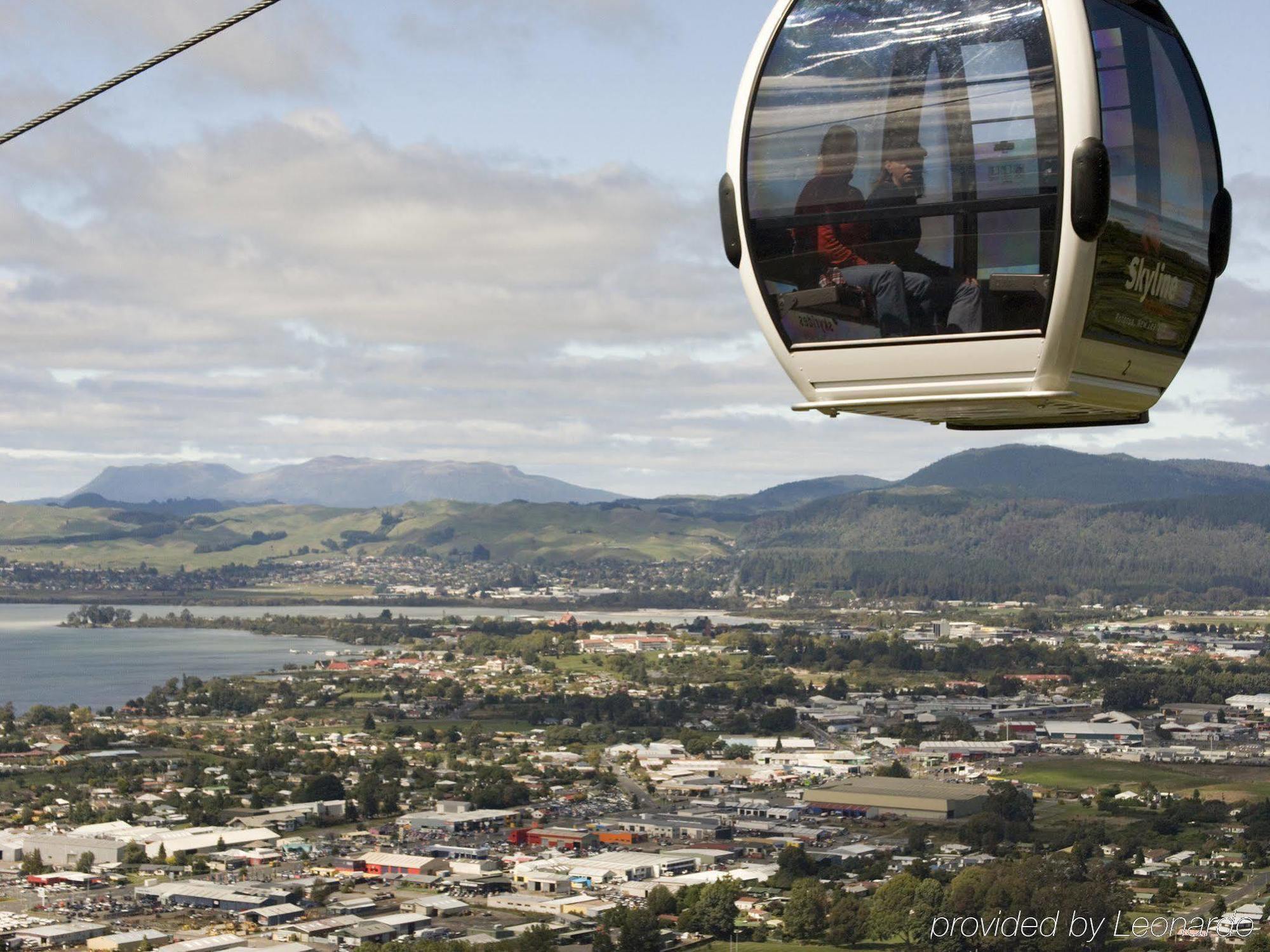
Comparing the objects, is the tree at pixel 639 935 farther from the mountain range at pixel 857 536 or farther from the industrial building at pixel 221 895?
the mountain range at pixel 857 536

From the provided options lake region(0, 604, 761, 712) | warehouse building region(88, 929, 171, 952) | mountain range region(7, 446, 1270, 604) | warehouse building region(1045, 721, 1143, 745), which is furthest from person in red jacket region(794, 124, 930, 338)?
mountain range region(7, 446, 1270, 604)

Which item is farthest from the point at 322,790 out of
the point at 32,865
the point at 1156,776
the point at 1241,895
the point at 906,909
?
the point at 1241,895

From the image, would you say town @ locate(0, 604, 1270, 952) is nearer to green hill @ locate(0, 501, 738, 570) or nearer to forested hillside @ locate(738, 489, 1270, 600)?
forested hillside @ locate(738, 489, 1270, 600)

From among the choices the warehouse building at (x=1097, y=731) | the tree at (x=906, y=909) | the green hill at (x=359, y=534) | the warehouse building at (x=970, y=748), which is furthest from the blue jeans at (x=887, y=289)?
the green hill at (x=359, y=534)

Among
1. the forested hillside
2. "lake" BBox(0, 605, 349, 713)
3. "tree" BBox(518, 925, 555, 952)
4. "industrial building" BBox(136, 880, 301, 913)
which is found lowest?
"industrial building" BBox(136, 880, 301, 913)

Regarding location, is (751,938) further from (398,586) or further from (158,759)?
(398,586)

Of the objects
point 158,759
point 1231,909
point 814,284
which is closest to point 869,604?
point 158,759

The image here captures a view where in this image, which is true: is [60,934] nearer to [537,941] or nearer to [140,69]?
[537,941]
